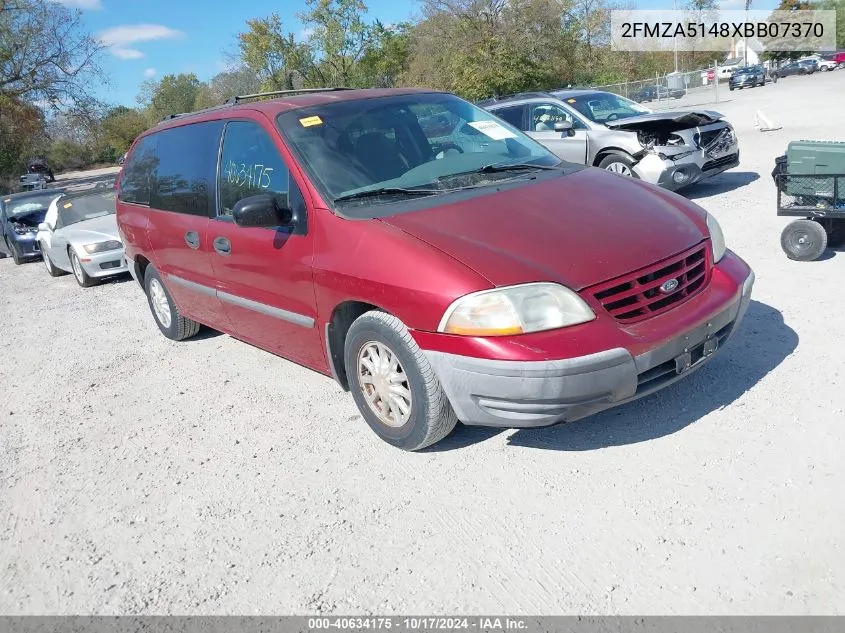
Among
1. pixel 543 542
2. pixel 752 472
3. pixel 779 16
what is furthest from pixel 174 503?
pixel 779 16

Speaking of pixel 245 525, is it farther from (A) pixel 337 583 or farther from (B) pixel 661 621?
(B) pixel 661 621

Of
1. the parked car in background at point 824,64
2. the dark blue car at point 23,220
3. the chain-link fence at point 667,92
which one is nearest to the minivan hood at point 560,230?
the dark blue car at point 23,220

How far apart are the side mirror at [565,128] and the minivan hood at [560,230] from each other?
19.2ft

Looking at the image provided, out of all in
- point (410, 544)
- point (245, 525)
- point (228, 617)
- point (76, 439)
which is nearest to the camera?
point (228, 617)

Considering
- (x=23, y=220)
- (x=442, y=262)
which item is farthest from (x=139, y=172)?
(x=23, y=220)

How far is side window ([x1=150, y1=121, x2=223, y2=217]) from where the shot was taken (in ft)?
15.8

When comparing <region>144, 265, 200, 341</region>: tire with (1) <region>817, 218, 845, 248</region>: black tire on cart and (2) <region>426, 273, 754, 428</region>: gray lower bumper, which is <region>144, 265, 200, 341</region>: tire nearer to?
(2) <region>426, 273, 754, 428</region>: gray lower bumper

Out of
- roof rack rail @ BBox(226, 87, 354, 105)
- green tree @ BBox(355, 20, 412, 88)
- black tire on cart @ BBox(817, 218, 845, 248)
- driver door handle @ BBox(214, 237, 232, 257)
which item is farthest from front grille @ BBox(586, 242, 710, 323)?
green tree @ BBox(355, 20, 412, 88)

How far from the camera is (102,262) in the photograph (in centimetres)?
977

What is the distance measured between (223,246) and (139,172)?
1999mm

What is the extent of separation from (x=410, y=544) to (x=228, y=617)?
796 mm

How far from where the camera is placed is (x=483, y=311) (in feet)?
10.0

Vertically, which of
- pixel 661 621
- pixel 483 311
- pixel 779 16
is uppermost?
pixel 779 16

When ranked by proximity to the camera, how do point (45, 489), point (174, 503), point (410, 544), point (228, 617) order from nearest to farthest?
point (228, 617)
point (410, 544)
point (174, 503)
point (45, 489)
